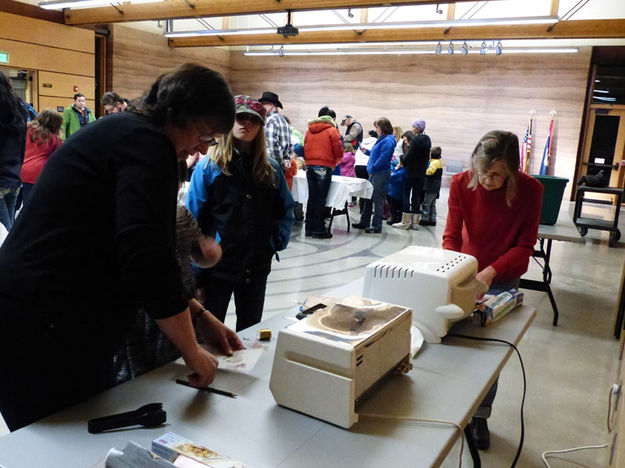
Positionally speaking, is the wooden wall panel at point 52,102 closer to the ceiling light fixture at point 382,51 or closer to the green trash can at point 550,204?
the ceiling light fixture at point 382,51

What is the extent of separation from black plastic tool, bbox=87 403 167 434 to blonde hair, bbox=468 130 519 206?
1.50 metres

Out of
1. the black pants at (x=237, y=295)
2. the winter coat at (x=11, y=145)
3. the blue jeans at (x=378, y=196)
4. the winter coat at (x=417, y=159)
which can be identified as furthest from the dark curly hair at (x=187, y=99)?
the winter coat at (x=417, y=159)

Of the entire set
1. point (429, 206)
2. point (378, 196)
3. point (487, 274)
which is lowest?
point (429, 206)

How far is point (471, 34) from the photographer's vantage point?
923cm

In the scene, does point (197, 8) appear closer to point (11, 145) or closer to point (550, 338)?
point (11, 145)

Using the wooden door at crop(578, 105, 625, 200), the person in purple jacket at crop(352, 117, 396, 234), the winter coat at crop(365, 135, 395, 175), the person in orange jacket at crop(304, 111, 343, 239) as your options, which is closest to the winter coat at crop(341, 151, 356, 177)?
the person in purple jacket at crop(352, 117, 396, 234)

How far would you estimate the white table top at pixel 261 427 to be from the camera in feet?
3.14

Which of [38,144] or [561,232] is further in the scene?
[38,144]

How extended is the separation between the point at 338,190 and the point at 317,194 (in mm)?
265

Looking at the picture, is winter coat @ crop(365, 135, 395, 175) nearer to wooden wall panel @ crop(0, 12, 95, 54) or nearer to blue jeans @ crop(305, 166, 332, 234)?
blue jeans @ crop(305, 166, 332, 234)

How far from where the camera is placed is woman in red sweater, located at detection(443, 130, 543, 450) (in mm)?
2031

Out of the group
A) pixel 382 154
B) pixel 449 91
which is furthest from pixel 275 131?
pixel 449 91

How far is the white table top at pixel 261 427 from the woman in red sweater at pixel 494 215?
89 cm

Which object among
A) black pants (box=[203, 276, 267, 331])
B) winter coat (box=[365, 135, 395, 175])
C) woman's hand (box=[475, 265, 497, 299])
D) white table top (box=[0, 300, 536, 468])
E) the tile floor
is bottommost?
the tile floor
